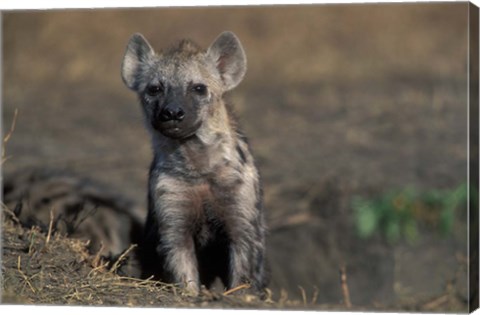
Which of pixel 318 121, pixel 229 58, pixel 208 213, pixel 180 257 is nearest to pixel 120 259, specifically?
pixel 180 257

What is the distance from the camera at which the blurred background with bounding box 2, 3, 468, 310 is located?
9367 millimetres

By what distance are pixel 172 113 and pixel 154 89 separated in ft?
1.02

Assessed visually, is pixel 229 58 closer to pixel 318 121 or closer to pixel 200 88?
pixel 200 88

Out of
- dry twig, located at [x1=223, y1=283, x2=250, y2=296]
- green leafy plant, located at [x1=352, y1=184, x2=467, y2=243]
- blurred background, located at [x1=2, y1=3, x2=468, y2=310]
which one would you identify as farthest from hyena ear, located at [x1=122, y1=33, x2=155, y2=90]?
green leafy plant, located at [x1=352, y1=184, x2=467, y2=243]

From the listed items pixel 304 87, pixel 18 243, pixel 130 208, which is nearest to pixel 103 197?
pixel 130 208

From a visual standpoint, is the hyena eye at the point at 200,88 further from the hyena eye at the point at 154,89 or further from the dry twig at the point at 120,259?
the dry twig at the point at 120,259

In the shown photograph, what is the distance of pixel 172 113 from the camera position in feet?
20.5

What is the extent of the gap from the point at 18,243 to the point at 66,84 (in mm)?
4587

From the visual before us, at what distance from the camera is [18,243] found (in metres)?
6.84

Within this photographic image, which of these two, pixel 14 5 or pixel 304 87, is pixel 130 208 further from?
pixel 304 87

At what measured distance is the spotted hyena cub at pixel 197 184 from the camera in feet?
20.9

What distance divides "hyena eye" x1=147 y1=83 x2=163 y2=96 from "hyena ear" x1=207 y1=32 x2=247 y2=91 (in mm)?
380

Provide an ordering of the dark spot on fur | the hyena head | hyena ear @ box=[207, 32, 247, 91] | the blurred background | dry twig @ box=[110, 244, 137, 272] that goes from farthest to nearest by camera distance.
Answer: the blurred background, hyena ear @ box=[207, 32, 247, 91], the dark spot on fur, dry twig @ box=[110, 244, 137, 272], the hyena head

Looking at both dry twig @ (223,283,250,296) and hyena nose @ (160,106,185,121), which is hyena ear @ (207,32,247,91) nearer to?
hyena nose @ (160,106,185,121)
